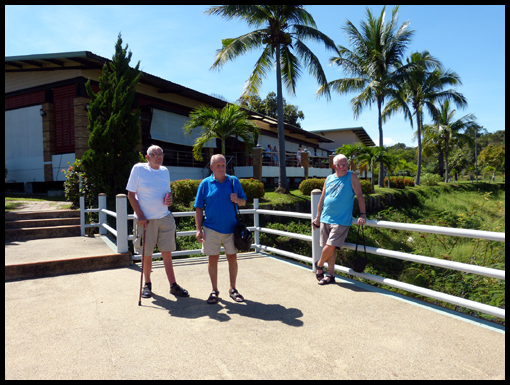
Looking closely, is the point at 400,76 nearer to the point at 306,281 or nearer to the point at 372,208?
the point at 372,208

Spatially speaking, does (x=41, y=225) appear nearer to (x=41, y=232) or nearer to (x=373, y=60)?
(x=41, y=232)


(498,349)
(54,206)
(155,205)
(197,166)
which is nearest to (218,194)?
(155,205)

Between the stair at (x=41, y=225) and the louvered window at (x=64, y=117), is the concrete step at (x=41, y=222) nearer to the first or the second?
the stair at (x=41, y=225)

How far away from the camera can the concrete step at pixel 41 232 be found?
26.3ft

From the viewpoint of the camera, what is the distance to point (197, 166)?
746 inches

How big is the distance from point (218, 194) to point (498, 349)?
293 cm

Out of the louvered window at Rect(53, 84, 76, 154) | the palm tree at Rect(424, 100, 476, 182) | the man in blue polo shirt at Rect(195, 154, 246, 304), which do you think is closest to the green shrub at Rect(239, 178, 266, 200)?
the louvered window at Rect(53, 84, 76, 154)

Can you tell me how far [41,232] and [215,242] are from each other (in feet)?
20.8

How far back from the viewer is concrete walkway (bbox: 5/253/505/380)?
100 inches

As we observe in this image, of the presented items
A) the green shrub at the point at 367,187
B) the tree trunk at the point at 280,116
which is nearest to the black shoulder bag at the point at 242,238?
the tree trunk at the point at 280,116

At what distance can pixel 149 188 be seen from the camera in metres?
4.24

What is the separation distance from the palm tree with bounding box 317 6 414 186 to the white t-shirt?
2061 centimetres

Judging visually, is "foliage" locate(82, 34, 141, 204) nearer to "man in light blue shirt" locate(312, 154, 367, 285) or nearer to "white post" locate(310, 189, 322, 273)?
"white post" locate(310, 189, 322, 273)
